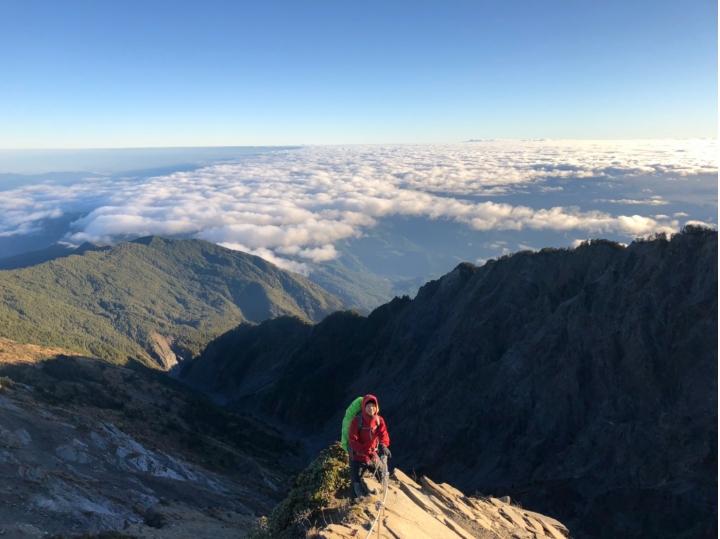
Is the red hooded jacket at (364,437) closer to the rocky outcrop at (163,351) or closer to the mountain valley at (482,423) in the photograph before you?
the mountain valley at (482,423)

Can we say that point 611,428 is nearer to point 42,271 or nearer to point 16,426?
point 16,426

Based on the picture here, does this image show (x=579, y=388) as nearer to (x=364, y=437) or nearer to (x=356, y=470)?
(x=356, y=470)

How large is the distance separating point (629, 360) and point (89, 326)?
558 feet

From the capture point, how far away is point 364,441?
10883 millimetres

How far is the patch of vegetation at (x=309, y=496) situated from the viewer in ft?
34.5

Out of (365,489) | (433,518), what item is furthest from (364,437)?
(433,518)

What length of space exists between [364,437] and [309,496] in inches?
79.4

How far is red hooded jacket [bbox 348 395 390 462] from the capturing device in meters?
10.8

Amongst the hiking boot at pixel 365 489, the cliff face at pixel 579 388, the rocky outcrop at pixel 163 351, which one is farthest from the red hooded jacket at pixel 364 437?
the rocky outcrop at pixel 163 351

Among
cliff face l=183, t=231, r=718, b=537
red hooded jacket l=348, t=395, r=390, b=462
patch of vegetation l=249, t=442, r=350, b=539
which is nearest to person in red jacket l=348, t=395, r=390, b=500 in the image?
red hooded jacket l=348, t=395, r=390, b=462

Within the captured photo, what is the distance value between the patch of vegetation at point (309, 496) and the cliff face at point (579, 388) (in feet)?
68.0

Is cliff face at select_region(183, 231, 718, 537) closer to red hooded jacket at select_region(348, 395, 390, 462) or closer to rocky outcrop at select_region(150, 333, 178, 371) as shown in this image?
red hooded jacket at select_region(348, 395, 390, 462)

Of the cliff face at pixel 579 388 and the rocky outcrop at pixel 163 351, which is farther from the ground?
the cliff face at pixel 579 388

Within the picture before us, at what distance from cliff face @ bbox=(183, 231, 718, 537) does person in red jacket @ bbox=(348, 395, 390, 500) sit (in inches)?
809
